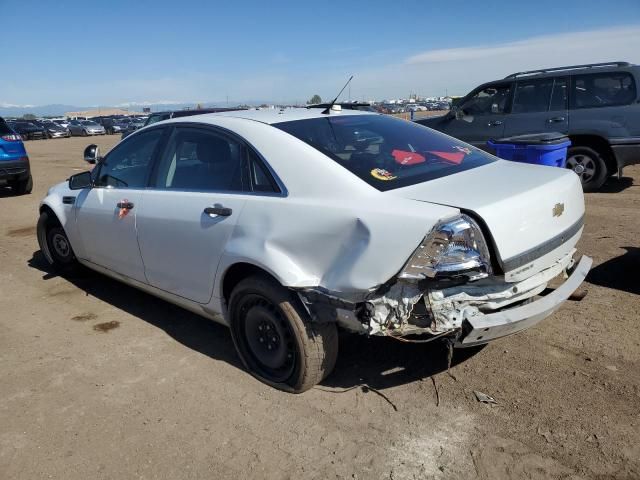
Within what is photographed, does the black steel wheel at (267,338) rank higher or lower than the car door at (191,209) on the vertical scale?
lower

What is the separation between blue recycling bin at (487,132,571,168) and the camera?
5633 mm

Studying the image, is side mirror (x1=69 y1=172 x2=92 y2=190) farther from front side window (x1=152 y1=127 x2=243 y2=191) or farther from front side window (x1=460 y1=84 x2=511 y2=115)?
front side window (x1=460 y1=84 x2=511 y2=115)

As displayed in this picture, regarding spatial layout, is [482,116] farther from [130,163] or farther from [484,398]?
[484,398]

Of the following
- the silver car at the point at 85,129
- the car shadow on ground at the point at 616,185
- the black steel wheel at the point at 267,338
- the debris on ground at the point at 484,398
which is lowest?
the silver car at the point at 85,129

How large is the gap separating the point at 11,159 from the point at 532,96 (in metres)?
10.00

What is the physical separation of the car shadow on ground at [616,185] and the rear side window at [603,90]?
1.41 m

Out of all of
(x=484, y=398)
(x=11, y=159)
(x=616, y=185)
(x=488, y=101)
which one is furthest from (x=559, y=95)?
(x=11, y=159)

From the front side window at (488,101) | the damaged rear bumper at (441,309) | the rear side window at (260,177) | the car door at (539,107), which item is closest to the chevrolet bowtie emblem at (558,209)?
the damaged rear bumper at (441,309)

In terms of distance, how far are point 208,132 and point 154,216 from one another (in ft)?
→ 2.34

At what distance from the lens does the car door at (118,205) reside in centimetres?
382

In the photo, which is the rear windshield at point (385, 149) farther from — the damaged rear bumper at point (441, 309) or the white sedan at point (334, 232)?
the damaged rear bumper at point (441, 309)

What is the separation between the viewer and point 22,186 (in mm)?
10852

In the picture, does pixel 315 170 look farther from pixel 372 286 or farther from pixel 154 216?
pixel 154 216

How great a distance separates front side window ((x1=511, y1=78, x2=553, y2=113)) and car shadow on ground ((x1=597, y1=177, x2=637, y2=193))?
5.54 ft
